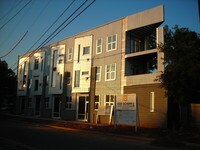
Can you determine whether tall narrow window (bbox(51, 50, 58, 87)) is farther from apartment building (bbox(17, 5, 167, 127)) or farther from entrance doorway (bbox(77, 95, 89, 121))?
entrance doorway (bbox(77, 95, 89, 121))

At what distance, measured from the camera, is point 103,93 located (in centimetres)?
3391

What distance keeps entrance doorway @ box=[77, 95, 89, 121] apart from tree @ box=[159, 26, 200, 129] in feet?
43.5

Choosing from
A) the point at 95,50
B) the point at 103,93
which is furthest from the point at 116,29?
the point at 103,93

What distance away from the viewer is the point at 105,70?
113 ft

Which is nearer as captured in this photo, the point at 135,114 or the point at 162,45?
the point at 135,114

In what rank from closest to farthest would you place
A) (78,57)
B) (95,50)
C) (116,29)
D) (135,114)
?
(135,114) < (116,29) < (95,50) < (78,57)

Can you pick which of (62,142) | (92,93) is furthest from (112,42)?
(62,142)

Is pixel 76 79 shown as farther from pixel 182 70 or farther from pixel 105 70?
pixel 182 70

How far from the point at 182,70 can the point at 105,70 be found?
1279 cm

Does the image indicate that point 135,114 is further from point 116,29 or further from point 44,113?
point 44,113

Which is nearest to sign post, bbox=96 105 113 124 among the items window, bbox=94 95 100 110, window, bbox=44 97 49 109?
window, bbox=94 95 100 110

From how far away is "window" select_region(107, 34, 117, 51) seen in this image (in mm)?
33562

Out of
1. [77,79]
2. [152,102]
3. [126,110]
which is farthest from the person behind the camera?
[77,79]

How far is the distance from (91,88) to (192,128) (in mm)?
13744
